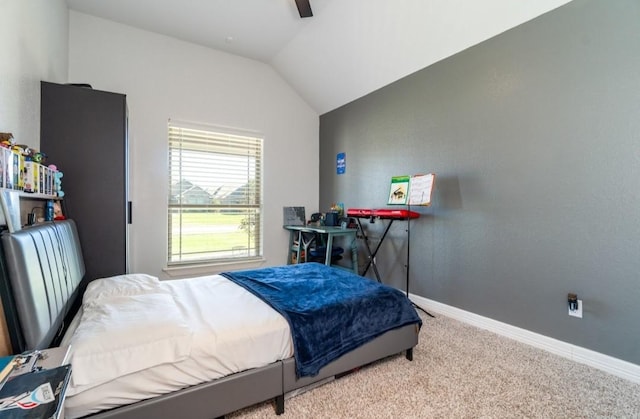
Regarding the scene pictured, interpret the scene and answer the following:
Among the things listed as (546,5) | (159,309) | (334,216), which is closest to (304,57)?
(334,216)

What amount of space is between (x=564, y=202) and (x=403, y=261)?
1684 mm

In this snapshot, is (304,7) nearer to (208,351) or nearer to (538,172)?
(538,172)

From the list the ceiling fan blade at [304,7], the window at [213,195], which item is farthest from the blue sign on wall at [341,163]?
the ceiling fan blade at [304,7]

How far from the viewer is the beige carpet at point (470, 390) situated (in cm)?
155

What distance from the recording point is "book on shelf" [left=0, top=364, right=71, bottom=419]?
68 centimetres

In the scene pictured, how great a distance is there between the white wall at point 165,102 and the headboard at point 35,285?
1908 millimetres

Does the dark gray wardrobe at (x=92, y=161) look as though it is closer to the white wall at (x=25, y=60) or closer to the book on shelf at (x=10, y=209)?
the white wall at (x=25, y=60)

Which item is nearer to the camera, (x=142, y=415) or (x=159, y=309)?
(x=142, y=415)

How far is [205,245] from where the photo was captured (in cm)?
394

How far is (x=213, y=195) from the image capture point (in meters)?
3.97

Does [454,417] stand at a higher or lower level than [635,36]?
lower

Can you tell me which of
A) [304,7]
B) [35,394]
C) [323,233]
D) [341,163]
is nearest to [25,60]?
[304,7]

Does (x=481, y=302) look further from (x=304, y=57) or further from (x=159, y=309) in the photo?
(x=304, y=57)

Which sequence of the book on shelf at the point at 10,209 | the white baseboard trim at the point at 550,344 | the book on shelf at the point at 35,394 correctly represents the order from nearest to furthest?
the book on shelf at the point at 35,394 < the book on shelf at the point at 10,209 < the white baseboard trim at the point at 550,344
